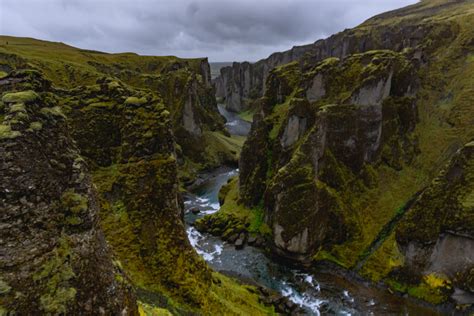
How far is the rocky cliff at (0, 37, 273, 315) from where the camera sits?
11.9 m

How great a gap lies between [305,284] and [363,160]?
23808mm

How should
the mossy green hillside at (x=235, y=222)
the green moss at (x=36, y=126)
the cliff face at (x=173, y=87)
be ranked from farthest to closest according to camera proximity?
the cliff face at (x=173, y=87), the mossy green hillside at (x=235, y=222), the green moss at (x=36, y=126)

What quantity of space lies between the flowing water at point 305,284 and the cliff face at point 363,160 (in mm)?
2335

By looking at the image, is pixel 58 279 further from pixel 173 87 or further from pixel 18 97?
pixel 173 87

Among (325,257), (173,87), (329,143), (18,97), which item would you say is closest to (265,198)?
(325,257)

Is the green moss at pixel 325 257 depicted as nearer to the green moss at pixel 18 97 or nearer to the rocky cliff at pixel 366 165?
the rocky cliff at pixel 366 165

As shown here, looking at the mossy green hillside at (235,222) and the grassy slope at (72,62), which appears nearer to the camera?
the mossy green hillside at (235,222)

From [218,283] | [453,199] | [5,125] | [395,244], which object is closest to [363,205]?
[395,244]

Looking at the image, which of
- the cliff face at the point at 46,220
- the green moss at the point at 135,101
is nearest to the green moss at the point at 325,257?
the green moss at the point at 135,101

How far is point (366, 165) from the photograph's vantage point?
5631cm

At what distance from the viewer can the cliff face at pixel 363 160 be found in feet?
143

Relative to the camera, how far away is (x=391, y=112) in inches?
2290

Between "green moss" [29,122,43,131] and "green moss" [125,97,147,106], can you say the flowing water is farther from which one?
"green moss" [29,122,43,131]

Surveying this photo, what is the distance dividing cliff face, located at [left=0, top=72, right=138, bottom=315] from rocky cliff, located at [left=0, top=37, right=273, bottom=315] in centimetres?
4
